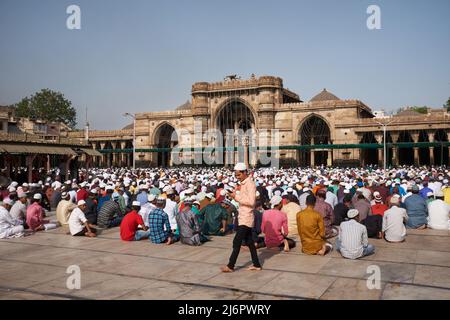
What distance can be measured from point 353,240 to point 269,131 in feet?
136

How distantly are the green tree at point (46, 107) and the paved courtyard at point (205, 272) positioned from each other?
6942cm

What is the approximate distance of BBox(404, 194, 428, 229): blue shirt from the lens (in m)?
9.94

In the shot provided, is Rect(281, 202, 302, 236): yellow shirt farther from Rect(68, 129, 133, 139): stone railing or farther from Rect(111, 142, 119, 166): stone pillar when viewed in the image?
Rect(111, 142, 119, 166): stone pillar

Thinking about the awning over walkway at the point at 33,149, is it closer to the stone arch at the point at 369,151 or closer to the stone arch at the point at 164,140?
the stone arch at the point at 164,140

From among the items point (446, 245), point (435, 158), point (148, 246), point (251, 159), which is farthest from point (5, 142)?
point (435, 158)

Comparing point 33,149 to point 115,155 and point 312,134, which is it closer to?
point 312,134

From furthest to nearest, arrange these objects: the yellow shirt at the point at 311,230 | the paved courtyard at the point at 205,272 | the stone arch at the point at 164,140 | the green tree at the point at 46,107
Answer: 1. the green tree at the point at 46,107
2. the stone arch at the point at 164,140
3. the yellow shirt at the point at 311,230
4. the paved courtyard at the point at 205,272

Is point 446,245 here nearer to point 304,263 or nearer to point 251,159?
point 304,263

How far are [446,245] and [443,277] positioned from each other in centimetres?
255

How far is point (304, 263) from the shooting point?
6.79 m

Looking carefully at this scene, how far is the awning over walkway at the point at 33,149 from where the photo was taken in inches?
804

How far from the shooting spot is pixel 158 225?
8453mm

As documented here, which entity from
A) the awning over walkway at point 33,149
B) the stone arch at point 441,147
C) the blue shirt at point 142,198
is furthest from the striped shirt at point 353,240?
the stone arch at point 441,147
